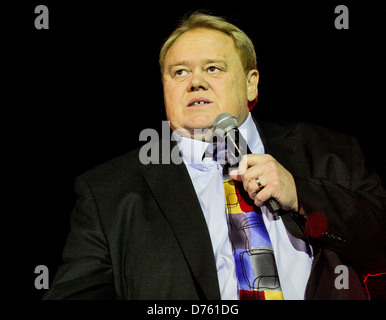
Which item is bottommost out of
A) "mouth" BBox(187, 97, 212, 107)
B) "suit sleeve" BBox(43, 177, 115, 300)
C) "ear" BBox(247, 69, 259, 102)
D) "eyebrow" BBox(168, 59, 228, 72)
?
"suit sleeve" BBox(43, 177, 115, 300)

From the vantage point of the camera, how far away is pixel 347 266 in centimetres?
174

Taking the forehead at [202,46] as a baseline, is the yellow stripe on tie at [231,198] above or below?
below

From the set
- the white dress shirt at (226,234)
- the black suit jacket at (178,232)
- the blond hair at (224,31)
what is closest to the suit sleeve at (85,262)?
the black suit jacket at (178,232)

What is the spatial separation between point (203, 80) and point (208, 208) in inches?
23.4

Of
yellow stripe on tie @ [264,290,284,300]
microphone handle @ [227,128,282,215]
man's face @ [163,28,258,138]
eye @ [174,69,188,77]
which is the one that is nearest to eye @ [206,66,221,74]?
man's face @ [163,28,258,138]

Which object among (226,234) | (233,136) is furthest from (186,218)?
(233,136)

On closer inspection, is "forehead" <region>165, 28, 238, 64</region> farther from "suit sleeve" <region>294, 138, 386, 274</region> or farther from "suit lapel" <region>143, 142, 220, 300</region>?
"suit sleeve" <region>294, 138, 386, 274</region>

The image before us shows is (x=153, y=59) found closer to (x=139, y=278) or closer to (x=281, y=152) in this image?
(x=281, y=152)

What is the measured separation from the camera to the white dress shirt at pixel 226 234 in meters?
1.68

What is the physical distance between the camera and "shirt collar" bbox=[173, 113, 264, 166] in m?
2.03

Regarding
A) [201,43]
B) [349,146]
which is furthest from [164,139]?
[349,146]

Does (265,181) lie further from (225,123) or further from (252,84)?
(252,84)

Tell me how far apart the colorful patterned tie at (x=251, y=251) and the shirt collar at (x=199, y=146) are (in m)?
0.28

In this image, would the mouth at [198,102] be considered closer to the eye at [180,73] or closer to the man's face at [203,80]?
the man's face at [203,80]
